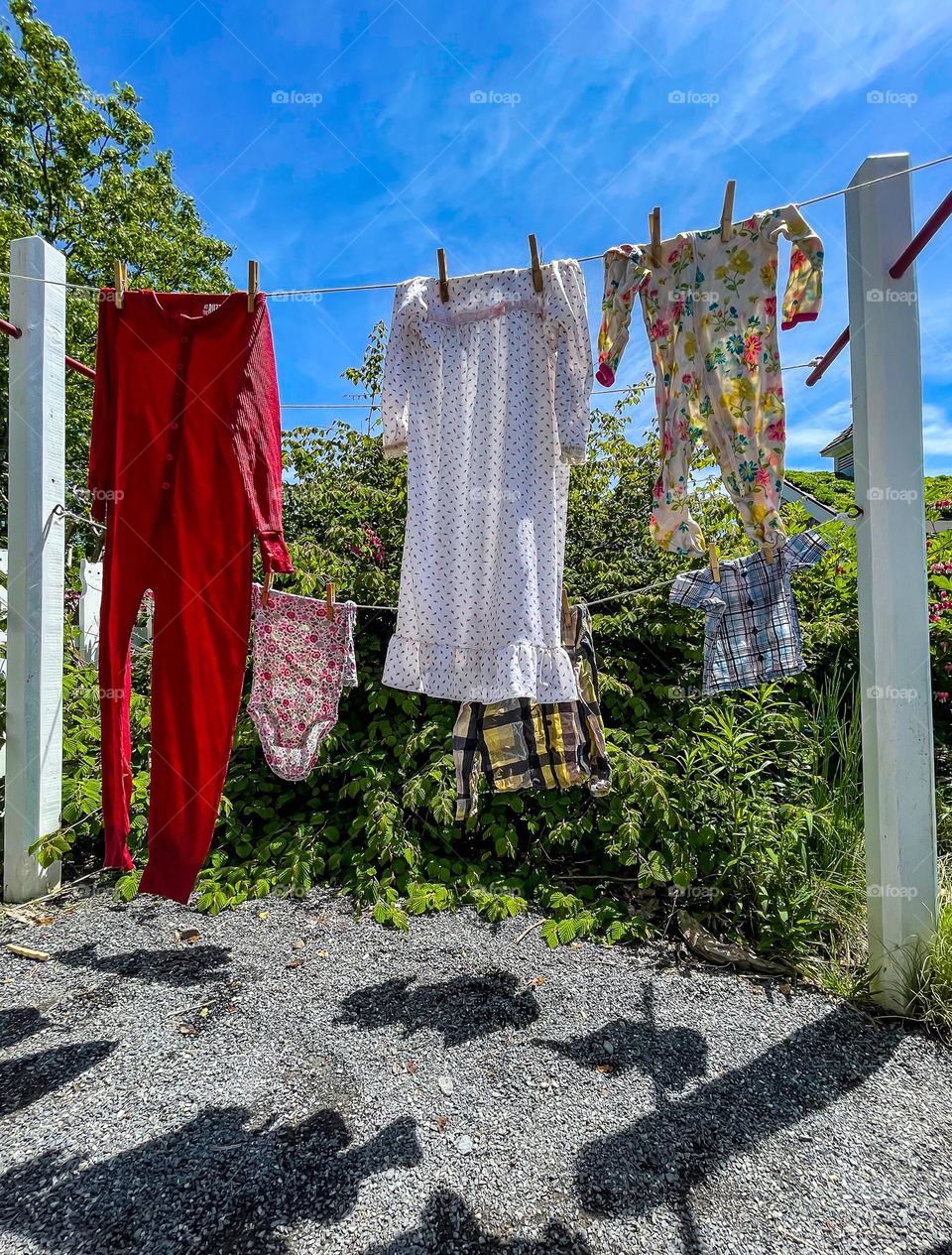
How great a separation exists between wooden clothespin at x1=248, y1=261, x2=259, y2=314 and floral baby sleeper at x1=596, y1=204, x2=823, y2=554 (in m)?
1.10

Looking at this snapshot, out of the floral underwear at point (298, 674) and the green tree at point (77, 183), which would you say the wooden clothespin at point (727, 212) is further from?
the green tree at point (77, 183)

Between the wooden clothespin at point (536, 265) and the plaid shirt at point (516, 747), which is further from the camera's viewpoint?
the plaid shirt at point (516, 747)

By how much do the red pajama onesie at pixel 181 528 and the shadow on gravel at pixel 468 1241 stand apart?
41.7 inches

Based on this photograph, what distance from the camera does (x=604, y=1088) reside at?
1.91 meters

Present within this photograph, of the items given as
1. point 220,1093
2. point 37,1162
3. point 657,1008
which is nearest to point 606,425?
point 657,1008

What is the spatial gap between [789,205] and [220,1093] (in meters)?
3.02

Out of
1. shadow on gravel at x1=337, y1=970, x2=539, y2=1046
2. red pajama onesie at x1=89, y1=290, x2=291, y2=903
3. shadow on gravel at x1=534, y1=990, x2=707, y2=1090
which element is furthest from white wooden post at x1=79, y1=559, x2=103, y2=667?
shadow on gravel at x1=534, y1=990, x2=707, y2=1090

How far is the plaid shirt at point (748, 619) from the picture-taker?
239 cm

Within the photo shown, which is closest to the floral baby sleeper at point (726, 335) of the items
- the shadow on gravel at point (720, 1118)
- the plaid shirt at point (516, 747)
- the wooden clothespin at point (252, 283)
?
the plaid shirt at point (516, 747)

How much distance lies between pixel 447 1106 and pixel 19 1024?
1479mm

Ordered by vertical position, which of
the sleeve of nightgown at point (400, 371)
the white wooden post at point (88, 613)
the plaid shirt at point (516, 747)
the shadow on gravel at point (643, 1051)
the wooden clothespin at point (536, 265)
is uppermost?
the wooden clothespin at point (536, 265)

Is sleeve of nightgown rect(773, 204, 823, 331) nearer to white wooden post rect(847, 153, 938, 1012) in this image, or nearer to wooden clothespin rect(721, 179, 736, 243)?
wooden clothespin rect(721, 179, 736, 243)

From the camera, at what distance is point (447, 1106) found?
72.0 inches

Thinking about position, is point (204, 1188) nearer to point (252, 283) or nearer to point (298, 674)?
point (298, 674)
